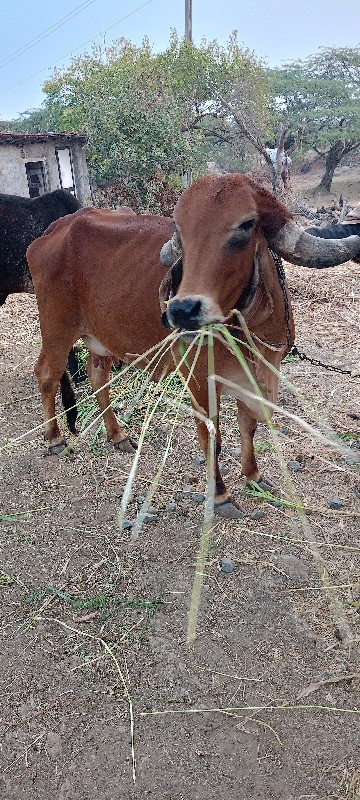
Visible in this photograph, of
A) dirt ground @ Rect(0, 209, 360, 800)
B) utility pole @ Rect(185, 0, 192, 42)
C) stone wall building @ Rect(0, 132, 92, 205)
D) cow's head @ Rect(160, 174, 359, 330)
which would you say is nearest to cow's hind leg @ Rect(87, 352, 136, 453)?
dirt ground @ Rect(0, 209, 360, 800)

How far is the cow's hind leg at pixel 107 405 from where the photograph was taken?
480 cm

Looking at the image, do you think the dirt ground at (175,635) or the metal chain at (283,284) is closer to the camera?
the dirt ground at (175,635)

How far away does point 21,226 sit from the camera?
6117mm

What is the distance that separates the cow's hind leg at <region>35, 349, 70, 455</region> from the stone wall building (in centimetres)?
1355

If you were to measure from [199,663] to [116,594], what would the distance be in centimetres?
65

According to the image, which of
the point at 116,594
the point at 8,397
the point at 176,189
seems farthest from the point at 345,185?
the point at 116,594

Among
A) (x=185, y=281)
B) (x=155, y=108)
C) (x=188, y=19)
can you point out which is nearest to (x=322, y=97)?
(x=188, y=19)

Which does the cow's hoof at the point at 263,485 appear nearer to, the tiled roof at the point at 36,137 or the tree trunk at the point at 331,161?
the tiled roof at the point at 36,137

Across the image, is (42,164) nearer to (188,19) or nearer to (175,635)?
(188,19)

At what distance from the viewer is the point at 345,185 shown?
102ft

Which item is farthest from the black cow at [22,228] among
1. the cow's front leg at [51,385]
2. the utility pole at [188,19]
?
the utility pole at [188,19]

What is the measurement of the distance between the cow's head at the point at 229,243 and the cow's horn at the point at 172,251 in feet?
0.04

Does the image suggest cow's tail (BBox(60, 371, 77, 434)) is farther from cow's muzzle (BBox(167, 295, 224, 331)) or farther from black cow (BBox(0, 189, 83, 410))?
cow's muzzle (BBox(167, 295, 224, 331))

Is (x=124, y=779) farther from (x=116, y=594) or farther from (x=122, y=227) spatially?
(x=122, y=227)
